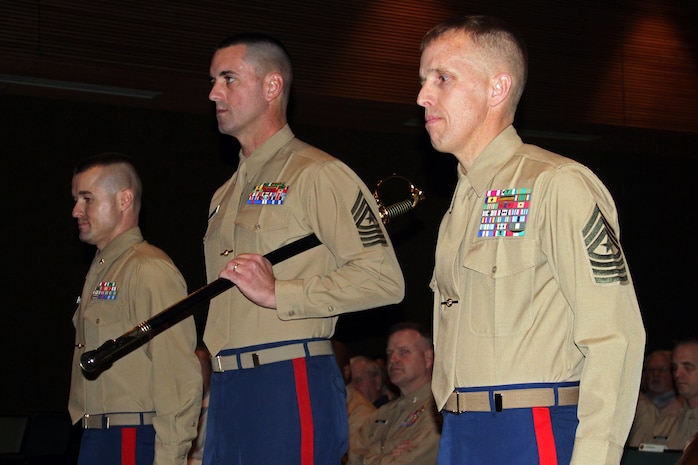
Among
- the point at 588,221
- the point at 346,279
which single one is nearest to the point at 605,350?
the point at 588,221

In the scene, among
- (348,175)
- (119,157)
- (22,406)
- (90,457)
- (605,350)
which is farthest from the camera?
(22,406)

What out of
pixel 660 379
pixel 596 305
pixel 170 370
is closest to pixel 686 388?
pixel 660 379

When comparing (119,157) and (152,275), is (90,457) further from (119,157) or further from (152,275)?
(119,157)

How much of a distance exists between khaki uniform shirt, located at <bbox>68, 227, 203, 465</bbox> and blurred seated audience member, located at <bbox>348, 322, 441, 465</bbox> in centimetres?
212

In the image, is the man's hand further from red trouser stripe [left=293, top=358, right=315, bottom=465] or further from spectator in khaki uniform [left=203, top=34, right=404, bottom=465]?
red trouser stripe [left=293, top=358, right=315, bottom=465]

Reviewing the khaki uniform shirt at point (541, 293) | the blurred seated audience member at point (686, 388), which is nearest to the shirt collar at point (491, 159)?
the khaki uniform shirt at point (541, 293)

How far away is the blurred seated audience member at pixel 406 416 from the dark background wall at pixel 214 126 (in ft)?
4.32

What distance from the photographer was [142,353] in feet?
11.5

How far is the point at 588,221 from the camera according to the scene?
185cm

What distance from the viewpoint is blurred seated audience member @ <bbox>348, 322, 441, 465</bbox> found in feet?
17.4

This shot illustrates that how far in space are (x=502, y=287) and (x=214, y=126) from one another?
4.84 meters

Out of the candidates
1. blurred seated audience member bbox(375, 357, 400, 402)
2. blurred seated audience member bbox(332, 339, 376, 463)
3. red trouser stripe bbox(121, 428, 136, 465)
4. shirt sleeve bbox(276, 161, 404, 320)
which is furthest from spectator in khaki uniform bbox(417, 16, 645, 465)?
blurred seated audience member bbox(375, 357, 400, 402)

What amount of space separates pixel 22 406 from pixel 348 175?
405 cm

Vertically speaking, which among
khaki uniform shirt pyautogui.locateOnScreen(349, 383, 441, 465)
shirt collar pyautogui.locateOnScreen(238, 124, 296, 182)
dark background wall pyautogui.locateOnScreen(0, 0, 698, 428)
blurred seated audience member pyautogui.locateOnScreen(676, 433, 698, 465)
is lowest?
khaki uniform shirt pyautogui.locateOnScreen(349, 383, 441, 465)
